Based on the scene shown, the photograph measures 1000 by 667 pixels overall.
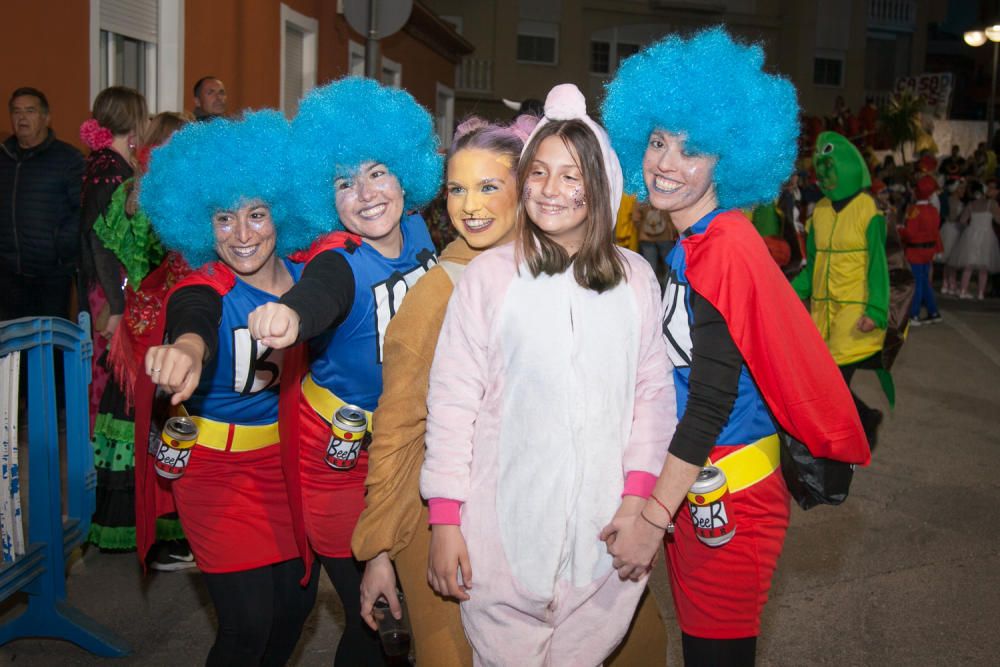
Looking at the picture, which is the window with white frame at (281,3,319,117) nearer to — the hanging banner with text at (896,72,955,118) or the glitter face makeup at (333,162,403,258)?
the glitter face makeup at (333,162,403,258)

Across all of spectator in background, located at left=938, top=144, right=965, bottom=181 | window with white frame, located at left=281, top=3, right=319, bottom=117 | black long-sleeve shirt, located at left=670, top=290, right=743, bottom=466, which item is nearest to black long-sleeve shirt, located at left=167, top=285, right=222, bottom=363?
black long-sleeve shirt, located at left=670, top=290, right=743, bottom=466

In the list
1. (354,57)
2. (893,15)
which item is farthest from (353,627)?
(893,15)

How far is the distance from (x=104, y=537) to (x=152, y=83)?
534cm

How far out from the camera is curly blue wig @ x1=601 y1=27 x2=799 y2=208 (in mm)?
2623

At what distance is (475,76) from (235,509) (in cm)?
3019

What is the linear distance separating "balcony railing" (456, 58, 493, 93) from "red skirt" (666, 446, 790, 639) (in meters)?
30.0

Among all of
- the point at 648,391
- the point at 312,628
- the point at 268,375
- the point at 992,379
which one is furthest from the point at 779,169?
the point at 992,379

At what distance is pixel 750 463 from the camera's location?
103 inches

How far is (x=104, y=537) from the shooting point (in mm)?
5051

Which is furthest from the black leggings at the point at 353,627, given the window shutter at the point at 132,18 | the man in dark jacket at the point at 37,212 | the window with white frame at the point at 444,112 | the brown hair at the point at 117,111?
the window with white frame at the point at 444,112

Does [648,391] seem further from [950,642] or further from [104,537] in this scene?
[104,537]

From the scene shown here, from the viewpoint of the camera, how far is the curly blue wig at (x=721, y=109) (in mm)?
2623

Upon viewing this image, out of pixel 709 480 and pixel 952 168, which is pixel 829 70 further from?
pixel 709 480

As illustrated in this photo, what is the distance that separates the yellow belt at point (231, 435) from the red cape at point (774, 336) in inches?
57.9
